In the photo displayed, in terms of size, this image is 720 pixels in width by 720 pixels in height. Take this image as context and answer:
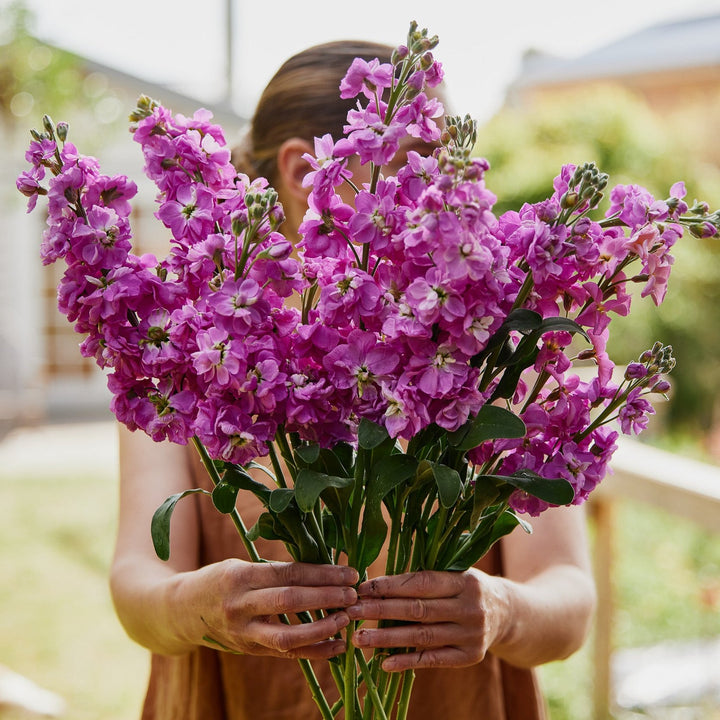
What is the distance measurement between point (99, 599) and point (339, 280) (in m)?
4.10

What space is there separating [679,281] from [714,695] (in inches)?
198

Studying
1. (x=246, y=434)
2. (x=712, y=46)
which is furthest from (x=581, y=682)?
(x=712, y=46)

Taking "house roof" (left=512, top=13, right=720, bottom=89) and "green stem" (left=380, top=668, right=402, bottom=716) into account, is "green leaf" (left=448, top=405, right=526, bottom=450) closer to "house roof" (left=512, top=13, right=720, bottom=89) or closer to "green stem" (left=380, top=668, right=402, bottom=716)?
"green stem" (left=380, top=668, right=402, bottom=716)

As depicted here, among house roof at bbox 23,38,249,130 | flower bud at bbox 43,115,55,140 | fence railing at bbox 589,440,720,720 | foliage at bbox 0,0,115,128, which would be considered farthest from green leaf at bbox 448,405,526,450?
foliage at bbox 0,0,115,128

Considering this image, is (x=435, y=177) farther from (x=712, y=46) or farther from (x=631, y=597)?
(x=712, y=46)

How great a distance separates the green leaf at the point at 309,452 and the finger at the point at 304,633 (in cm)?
15

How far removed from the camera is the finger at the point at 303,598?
698mm

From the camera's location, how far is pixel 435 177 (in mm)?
585

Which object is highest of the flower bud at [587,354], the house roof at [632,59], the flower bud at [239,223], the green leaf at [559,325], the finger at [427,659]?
the house roof at [632,59]

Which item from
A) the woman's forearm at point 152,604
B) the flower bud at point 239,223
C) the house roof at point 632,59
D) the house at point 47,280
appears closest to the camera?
the flower bud at point 239,223

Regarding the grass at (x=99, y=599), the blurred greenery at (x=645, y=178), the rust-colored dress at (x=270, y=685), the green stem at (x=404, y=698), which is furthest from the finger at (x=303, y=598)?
the blurred greenery at (x=645, y=178)

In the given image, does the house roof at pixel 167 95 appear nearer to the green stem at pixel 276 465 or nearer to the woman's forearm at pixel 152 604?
the woman's forearm at pixel 152 604

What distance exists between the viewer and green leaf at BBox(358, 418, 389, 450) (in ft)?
1.98

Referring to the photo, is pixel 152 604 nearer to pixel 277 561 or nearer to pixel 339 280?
pixel 277 561
